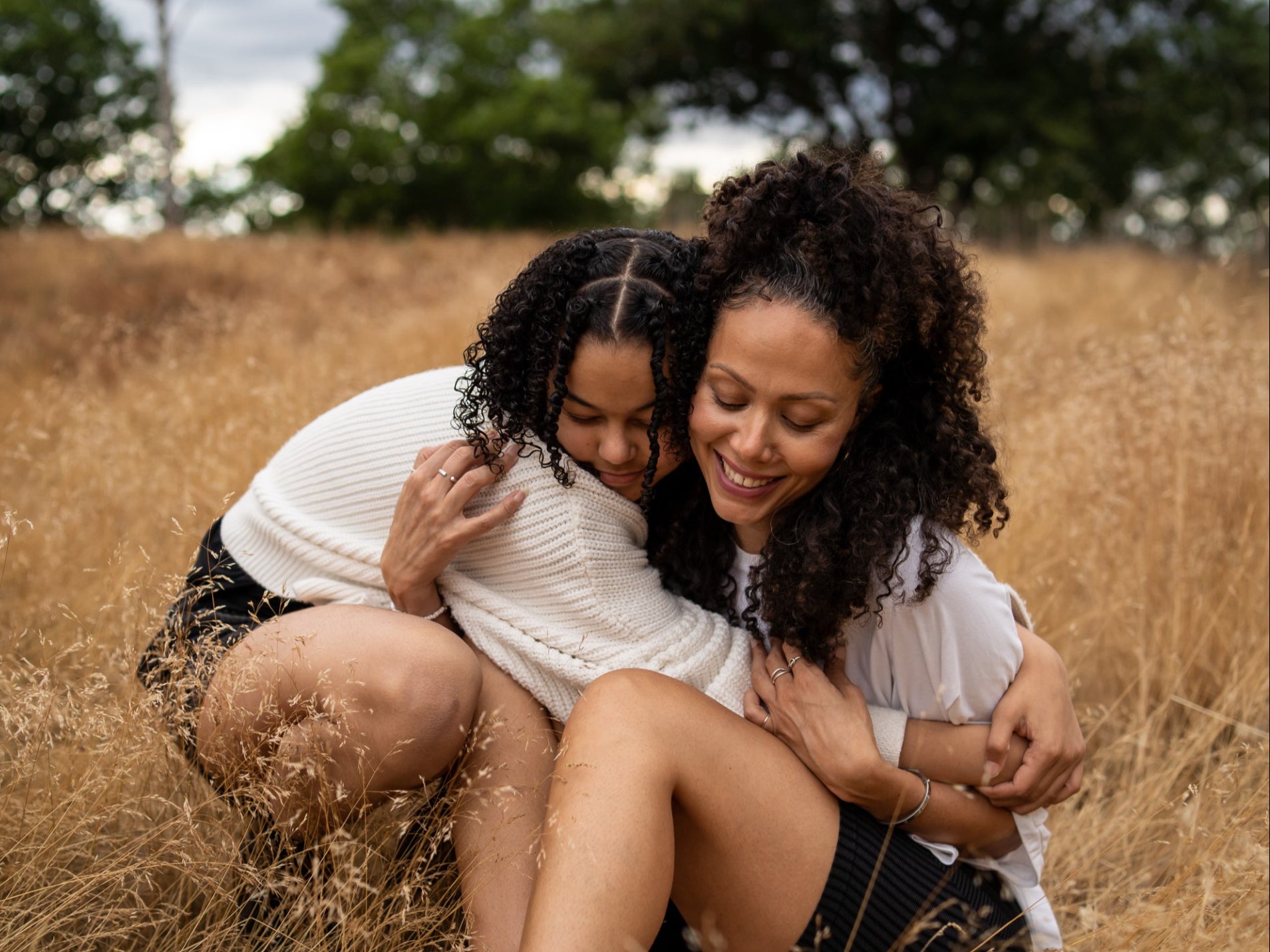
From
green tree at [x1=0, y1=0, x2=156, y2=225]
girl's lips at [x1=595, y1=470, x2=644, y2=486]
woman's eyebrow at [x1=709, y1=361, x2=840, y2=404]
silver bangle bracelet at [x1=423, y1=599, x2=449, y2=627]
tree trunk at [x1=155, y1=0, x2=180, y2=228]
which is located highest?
woman's eyebrow at [x1=709, y1=361, x2=840, y2=404]

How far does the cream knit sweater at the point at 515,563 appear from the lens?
2.10 m

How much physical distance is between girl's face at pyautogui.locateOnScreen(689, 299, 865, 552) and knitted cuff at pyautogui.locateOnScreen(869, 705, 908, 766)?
452 mm

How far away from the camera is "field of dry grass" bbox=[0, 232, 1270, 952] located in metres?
1.81

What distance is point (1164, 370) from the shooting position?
3.55m

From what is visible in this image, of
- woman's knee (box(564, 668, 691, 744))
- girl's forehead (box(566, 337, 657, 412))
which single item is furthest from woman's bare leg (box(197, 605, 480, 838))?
girl's forehead (box(566, 337, 657, 412))

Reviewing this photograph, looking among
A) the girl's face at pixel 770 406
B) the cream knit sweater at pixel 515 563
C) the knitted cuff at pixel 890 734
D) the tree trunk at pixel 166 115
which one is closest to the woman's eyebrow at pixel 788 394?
the girl's face at pixel 770 406

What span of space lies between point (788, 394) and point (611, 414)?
0.38m

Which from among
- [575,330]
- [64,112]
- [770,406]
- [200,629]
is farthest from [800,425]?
[64,112]

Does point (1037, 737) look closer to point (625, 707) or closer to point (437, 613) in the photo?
point (625, 707)

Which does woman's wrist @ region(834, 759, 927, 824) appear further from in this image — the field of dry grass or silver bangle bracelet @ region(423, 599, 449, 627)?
silver bangle bracelet @ region(423, 599, 449, 627)

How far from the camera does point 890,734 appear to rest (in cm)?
198

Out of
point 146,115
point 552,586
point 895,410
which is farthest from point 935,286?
point 146,115

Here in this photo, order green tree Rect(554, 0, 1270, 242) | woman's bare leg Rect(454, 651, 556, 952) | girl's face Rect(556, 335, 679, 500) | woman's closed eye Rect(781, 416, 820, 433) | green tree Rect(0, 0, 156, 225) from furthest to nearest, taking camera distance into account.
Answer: green tree Rect(0, 0, 156, 225), green tree Rect(554, 0, 1270, 242), girl's face Rect(556, 335, 679, 500), woman's closed eye Rect(781, 416, 820, 433), woman's bare leg Rect(454, 651, 556, 952)

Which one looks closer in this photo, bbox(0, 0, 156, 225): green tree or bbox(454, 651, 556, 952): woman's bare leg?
bbox(454, 651, 556, 952): woman's bare leg
